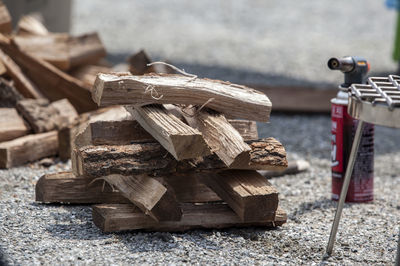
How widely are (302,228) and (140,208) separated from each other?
990 mm

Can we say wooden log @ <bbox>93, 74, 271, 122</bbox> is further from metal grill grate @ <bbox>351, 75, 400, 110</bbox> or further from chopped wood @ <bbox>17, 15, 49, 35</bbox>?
chopped wood @ <bbox>17, 15, 49, 35</bbox>

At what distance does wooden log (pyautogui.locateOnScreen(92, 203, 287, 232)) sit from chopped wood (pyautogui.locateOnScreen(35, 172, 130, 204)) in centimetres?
27

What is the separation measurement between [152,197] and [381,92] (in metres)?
1.27

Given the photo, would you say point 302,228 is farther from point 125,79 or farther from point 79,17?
point 79,17

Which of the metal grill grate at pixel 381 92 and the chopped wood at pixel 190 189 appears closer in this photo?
the metal grill grate at pixel 381 92

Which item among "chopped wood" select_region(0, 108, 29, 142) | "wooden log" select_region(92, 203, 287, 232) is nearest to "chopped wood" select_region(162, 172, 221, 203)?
"wooden log" select_region(92, 203, 287, 232)

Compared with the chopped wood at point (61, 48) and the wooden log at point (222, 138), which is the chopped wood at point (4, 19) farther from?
the wooden log at point (222, 138)

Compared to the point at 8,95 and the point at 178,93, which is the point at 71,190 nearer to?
the point at 178,93

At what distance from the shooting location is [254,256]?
10.2 ft

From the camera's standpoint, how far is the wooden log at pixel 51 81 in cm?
519

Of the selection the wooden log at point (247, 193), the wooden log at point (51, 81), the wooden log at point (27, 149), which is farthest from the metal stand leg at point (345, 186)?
the wooden log at point (51, 81)

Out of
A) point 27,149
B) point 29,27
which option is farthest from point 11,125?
point 29,27

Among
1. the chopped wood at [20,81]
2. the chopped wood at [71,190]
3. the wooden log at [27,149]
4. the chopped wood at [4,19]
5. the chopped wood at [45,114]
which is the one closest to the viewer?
the chopped wood at [71,190]

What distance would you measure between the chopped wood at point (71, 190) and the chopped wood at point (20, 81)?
158 cm
